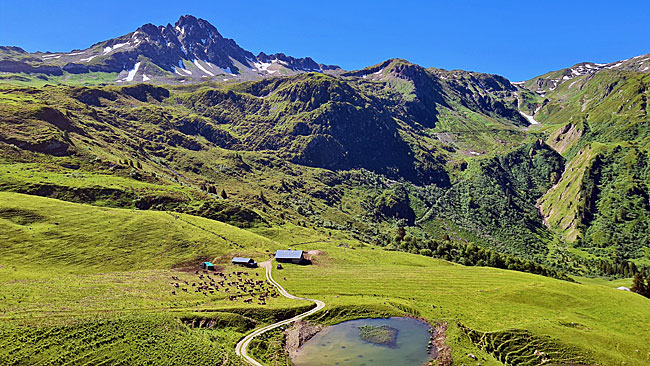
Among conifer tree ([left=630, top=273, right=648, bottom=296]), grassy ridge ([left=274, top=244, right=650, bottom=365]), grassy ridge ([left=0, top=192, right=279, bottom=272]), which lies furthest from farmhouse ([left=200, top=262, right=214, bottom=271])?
conifer tree ([left=630, top=273, right=648, bottom=296])

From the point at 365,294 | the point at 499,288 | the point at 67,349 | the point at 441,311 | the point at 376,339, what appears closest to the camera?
the point at 67,349

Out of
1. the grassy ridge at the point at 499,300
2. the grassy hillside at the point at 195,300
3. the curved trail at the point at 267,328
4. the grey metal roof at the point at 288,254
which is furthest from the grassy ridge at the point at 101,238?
the curved trail at the point at 267,328

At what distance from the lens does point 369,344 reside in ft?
243

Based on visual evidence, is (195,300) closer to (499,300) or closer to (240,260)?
(240,260)

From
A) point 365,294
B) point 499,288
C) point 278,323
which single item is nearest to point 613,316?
point 499,288

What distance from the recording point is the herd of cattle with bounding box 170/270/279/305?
9256 centimetres

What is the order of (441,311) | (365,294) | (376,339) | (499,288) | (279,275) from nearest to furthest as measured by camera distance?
1. (376,339)
2. (441,311)
3. (365,294)
4. (499,288)
5. (279,275)

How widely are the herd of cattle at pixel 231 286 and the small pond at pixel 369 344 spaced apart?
21533 mm

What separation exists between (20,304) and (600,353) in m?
122

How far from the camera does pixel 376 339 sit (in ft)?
251

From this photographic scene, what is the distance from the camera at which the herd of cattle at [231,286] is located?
92562mm

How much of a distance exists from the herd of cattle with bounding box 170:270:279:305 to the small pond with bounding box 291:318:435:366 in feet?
70.6

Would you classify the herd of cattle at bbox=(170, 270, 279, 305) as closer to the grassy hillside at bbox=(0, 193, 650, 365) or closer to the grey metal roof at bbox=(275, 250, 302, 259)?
the grassy hillside at bbox=(0, 193, 650, 365)

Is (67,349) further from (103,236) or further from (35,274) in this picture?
(103,236)
